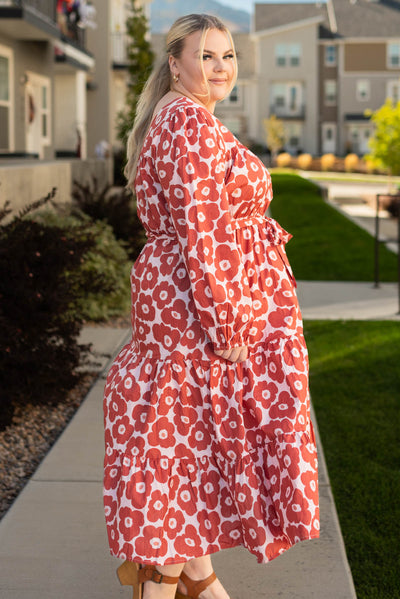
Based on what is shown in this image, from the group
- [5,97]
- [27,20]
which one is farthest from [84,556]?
[5,97]

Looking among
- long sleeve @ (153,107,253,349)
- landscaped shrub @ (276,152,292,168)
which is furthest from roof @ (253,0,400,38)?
long sleeve @ (153,107,253,349)

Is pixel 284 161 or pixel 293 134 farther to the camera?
pixel 293 134

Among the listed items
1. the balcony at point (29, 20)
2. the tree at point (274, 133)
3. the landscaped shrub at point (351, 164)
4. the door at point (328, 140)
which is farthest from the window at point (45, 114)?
the door at point (328, 140)

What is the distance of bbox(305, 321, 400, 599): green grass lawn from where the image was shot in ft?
11.8

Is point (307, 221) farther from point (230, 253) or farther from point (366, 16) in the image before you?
point (366, 16)

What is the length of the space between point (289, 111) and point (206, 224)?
63.5 metres

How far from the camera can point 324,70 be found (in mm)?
63375

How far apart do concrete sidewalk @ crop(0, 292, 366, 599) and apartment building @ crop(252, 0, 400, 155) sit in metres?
60.9

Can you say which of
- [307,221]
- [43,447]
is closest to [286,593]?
[43,447]

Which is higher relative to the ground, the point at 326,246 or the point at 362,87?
the point at 362,87

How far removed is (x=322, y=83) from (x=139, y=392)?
63.8m

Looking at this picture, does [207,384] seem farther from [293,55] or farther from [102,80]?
[293,55]

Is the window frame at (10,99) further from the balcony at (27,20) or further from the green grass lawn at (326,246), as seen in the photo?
the green grass lawn at (326,246)

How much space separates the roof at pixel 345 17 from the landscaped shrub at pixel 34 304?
61.2 meters
